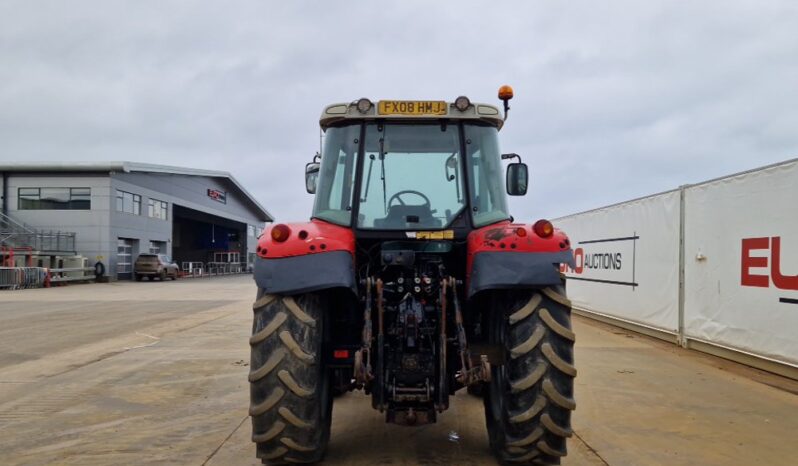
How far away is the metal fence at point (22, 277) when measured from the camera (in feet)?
90.3

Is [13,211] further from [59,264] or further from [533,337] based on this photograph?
[533,337]

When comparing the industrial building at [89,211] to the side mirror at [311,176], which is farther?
the industrial building at [89,211]

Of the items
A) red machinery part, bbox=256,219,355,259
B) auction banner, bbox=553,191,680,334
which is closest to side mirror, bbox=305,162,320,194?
red machinery part, bbox=256,219,355,259

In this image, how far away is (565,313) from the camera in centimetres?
396

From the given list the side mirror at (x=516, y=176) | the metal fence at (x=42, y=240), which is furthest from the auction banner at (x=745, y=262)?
the metal fence at (x=42, y=240)

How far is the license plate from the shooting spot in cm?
461

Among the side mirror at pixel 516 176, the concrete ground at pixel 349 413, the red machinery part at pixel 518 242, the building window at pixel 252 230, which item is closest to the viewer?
the red machinery part at pixel 518 242

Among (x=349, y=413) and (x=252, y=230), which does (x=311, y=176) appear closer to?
(x=349, y=413)

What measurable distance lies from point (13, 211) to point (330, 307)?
3883cm

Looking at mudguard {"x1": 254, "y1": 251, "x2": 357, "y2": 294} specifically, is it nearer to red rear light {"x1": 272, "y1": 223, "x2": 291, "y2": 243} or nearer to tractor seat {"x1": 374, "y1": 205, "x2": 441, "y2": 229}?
red rear light {"x1": 272, "y1": 223, "x2": 291, "y2": 243}

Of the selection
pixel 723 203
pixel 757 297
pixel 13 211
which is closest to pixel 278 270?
pixel 757 297

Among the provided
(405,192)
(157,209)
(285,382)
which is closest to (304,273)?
(285,382)

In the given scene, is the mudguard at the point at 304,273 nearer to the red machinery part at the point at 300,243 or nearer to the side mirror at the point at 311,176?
the red machinery part at the point at 300,243

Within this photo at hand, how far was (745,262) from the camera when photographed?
8234 millimetres
